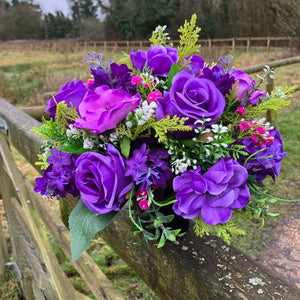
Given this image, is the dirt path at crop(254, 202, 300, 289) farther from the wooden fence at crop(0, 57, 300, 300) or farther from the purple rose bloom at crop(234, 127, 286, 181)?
the purple rose bloom at crop(234, 127, 286, 181)

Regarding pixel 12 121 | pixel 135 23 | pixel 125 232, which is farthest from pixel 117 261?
pixel 135 23

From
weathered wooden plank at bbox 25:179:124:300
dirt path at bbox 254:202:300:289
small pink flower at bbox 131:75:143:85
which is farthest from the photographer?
dirt path at bbox 254:202:300:289

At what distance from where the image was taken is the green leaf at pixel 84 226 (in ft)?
2.36

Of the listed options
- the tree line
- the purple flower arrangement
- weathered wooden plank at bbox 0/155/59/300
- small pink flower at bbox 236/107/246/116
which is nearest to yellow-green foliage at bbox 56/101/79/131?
the purple flower arrangement

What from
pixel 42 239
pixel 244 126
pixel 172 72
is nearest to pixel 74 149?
pixel 172 72

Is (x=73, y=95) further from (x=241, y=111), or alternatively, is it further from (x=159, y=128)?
(x=241, y=111)

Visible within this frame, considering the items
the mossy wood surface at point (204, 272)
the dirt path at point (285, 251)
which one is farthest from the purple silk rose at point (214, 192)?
the dirt path at point (285, 251)

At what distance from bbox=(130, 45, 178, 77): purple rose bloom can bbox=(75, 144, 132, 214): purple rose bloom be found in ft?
0.85

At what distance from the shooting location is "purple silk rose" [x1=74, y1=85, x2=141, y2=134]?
71 centimetres

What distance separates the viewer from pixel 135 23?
285cm

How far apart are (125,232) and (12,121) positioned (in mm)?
1761

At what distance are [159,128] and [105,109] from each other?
146 millimetres

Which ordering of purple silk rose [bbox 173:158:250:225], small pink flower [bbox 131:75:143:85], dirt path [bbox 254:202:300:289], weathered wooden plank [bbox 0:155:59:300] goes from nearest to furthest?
purple silk rose [bbox 173:158:250:225]
small pink flower [bbox 131:75:143:85]
weathered wooden plank [bbox 0:155:59:300]
dirt path [bbox 254:202:300:289]

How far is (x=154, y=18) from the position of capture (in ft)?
8.62
